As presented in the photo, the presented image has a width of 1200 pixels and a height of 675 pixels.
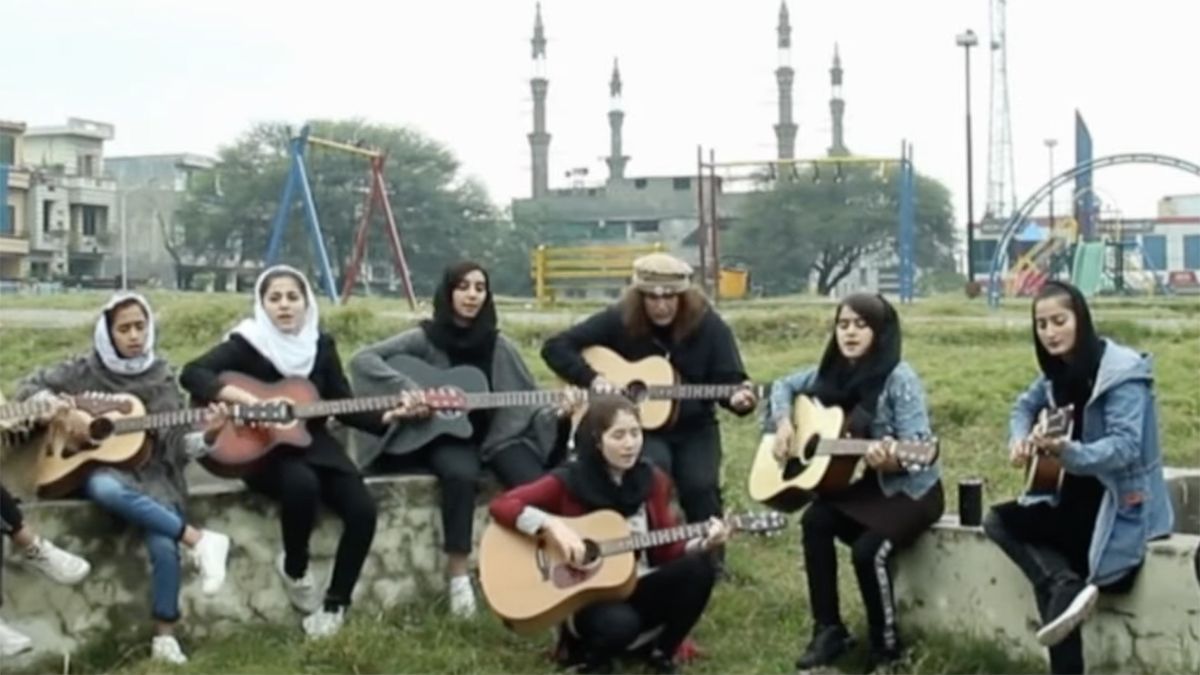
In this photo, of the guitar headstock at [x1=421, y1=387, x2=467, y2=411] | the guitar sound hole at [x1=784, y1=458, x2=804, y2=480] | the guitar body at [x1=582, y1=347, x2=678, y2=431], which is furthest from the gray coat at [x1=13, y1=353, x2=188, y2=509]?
the guitar sound hole at [x1=784, y1=458, x2=804, y2=480]

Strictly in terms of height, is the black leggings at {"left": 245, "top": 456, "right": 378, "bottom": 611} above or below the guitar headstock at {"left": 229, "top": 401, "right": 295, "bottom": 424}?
below

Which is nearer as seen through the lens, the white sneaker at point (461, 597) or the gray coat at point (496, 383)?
the white sneaker at point (461, 597)

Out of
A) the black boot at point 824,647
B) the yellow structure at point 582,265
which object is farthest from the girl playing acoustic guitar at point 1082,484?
the yellow structure at point 582,265

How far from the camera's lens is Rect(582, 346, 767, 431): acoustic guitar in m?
6.27

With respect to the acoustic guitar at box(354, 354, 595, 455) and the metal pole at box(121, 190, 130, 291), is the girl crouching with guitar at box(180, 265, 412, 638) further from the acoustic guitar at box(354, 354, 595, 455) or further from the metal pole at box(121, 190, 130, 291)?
the metal pole at box(121, 190, 130, 291)

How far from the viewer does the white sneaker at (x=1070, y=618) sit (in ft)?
15.8

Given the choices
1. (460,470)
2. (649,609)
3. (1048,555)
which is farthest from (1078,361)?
(460,470)

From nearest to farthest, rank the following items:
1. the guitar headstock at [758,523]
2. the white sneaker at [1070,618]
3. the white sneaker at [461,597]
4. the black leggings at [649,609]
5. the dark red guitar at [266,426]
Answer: the white sneaker at [1070,618]
the guitar headstock at [758,523]
the black leggings at [649,609]
the dark red guitar at [266,426]
the white sneaker at [461,597]

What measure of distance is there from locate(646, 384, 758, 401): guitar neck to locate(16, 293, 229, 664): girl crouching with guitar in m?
1.58

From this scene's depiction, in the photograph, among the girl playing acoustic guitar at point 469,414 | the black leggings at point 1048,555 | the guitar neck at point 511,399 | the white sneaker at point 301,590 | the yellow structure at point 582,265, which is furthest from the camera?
the yellow structure at point 582,265

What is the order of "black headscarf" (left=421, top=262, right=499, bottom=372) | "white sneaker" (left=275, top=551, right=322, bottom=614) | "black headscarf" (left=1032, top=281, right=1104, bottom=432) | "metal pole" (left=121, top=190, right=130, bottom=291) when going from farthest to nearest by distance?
"metal pole" (left=121, top=190, right=130, bottom=291) < "black headscarf" (left=421, top=262, right=499, bottom=372) < "white sneaker" (left=275, top=551, right=322, bottom=614) < "black headscarf" (left=1032, top=281, right=1104, bottom=432)

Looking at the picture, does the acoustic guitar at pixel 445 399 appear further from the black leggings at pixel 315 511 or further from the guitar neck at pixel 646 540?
the guitar neck at pixel 646 540

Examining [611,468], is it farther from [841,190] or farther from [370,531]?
[841,190]

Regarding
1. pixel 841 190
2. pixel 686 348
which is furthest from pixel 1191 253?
pixel 686 348
